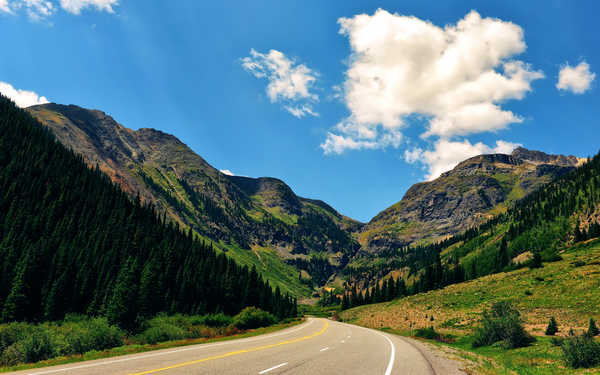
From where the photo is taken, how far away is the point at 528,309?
135ft

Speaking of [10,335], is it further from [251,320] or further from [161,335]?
[251,320]

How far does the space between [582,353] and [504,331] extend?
12.5 m

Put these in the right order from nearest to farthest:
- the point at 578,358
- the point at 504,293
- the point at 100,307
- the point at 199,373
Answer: the point at 199,373 → the point at 578,358 → the point at 504,293 → the point at 100,307

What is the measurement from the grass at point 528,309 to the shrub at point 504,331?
1.11 meters

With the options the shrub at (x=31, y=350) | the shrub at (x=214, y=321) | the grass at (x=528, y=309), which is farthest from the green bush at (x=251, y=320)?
the shrub at (x=31, y=350)

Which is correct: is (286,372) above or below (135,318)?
above

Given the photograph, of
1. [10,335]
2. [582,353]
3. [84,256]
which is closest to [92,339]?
[10,335]

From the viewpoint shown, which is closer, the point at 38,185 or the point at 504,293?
the point at 504,293

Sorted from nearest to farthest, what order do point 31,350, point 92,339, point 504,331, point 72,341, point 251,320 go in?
1. point 31,350
2. point 72,341
3. point 92,339
4. point 504,331
5. point 251,320

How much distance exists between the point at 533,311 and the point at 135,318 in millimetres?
52204

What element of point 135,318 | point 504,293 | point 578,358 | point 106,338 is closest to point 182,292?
point 135,318

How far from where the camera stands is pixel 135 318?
3397 centimetres

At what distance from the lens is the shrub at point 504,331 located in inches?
960

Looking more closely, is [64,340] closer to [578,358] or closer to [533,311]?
[578,358]
